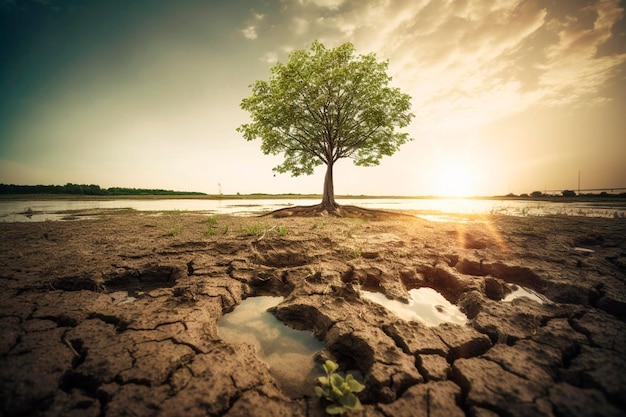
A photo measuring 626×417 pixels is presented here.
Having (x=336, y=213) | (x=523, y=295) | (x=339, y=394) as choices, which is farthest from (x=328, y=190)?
(x=339, y=394)

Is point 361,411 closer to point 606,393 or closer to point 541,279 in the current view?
point 606,393

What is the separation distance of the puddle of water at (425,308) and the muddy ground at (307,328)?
152mm

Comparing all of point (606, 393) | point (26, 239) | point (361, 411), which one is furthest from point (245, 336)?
point (26, 239)

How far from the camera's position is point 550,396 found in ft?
5.34

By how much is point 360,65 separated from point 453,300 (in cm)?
1340

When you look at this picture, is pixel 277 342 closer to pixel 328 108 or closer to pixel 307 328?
pixel 307 328

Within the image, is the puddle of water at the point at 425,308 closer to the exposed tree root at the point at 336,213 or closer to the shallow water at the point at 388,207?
the exposed tree root at the point at 336,213

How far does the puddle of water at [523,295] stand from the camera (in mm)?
3289

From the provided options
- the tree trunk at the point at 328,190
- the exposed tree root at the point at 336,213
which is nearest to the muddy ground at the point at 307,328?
the exposed tree root at the point at 336,213

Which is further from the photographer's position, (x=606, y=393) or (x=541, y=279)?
(x=541, y=279)

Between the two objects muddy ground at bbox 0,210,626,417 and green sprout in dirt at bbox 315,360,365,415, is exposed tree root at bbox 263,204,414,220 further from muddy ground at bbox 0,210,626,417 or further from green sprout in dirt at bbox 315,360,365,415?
green sprout in dirt at bbox 315,360,365,415

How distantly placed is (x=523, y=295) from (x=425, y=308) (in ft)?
5.15

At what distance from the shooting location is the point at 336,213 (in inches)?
532

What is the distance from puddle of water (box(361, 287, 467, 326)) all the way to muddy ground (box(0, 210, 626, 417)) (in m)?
0.15
